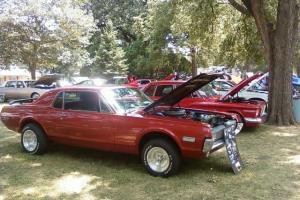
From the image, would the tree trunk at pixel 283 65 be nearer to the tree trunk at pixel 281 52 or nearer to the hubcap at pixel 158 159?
the tree trunk at pixel 281 52

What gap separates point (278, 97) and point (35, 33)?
63.9 feet

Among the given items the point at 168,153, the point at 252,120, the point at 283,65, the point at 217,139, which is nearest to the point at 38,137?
the point at 168,153

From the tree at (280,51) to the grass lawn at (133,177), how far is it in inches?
147

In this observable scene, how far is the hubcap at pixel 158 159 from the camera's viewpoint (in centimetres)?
693

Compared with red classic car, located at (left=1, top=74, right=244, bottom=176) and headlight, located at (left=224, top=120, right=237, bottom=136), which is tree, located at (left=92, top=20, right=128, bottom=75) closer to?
red classic car, located at (left=1, top=74, right=244, bottom=176)

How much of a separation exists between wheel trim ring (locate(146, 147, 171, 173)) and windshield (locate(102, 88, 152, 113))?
38.0 inches

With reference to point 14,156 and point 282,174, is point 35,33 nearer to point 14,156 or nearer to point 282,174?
point 14,156

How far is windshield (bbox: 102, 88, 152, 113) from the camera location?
25.0ft

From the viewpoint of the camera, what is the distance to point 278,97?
13047 mm

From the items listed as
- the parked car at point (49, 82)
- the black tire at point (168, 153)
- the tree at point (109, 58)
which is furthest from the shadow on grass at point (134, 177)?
the tree at point (109, 58)

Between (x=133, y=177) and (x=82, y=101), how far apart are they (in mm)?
1926

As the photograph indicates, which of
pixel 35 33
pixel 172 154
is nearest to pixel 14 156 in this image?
pixel 172 154

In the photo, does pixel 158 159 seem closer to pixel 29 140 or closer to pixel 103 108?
pixel 103 108

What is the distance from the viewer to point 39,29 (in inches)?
1104
